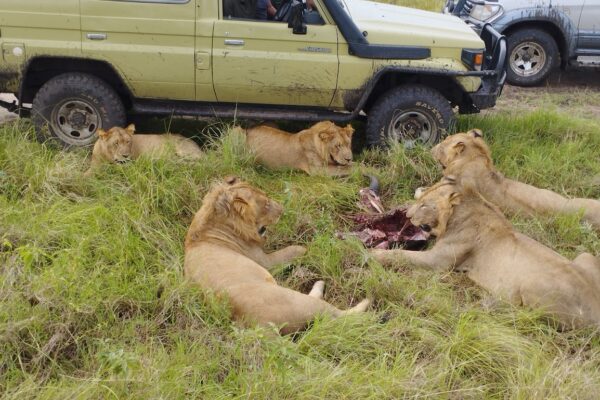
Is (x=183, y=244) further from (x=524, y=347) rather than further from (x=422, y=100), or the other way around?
(x=422, y=100)

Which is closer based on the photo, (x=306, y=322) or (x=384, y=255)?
(x=306, y=322)

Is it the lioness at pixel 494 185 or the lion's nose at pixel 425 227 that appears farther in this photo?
the lioness at pixel 494 185

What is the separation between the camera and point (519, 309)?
13.3 feet

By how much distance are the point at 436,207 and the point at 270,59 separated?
2149 millimetres

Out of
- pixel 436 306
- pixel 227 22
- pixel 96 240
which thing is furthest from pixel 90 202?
pixel 436 306

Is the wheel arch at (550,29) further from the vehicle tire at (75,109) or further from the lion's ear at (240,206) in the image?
the lion's ear at (240,206)

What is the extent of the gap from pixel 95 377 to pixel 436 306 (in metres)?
2.07

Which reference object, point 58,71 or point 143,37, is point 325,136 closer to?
point 143,37

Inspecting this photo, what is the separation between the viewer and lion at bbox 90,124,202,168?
18.1 ft

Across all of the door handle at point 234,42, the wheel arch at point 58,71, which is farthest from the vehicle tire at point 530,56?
the wheel arch at point 58,71

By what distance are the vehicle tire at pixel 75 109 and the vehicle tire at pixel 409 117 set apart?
2.43 metres

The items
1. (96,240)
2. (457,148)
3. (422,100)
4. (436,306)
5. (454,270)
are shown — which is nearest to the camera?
(436,306)

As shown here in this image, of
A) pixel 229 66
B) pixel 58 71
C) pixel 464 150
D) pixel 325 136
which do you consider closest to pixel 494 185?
pixel 464 150

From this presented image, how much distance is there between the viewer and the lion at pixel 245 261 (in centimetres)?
363
